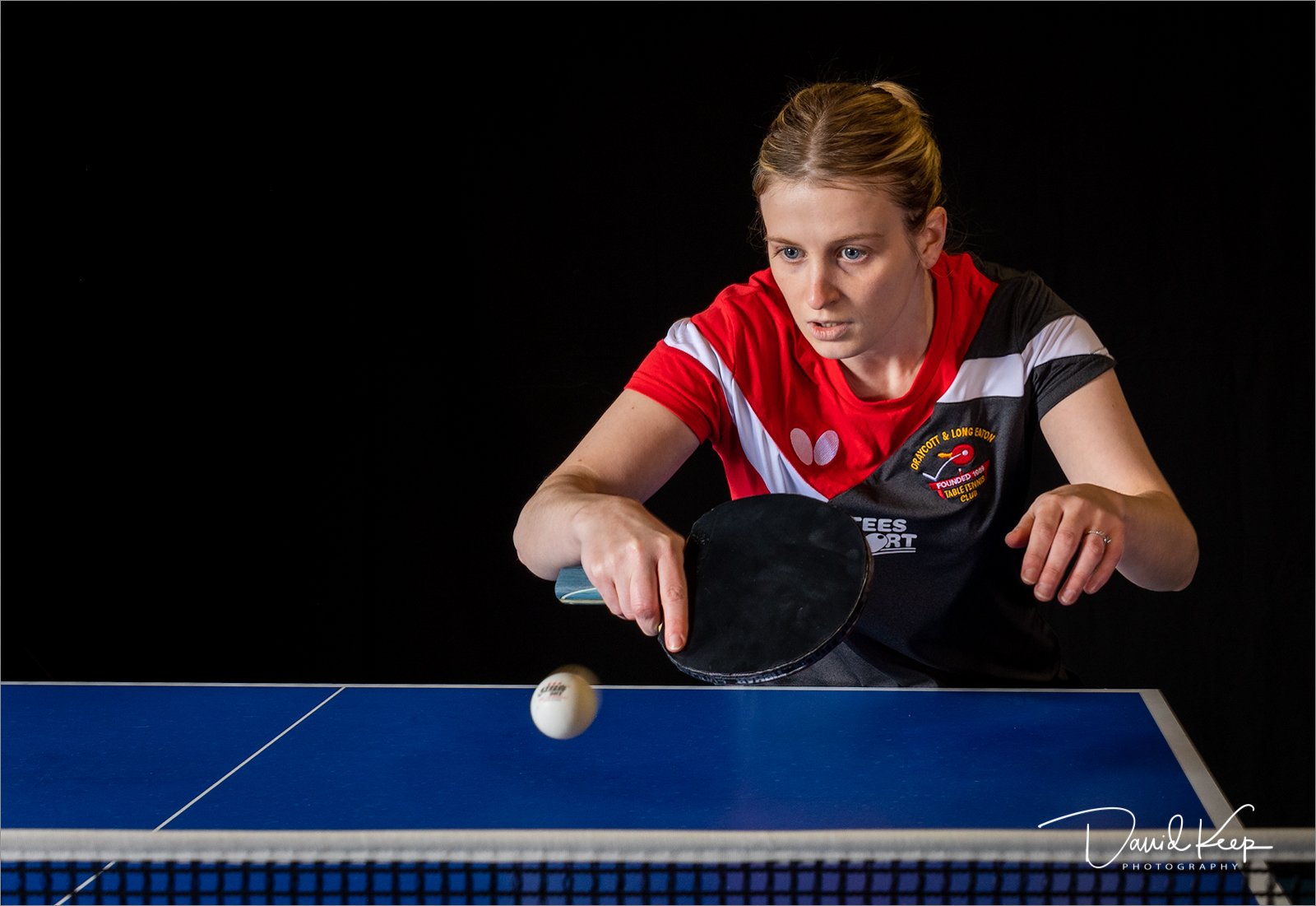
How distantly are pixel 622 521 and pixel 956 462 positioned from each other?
680 mm

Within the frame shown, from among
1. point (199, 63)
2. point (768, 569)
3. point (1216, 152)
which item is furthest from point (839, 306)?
point (199, 63)

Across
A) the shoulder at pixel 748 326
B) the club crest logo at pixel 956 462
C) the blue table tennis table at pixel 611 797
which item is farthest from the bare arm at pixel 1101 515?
the shoulder at pixel 748 326

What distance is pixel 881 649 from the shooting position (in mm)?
1969

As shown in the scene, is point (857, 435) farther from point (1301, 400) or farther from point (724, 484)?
point (1301, 400)

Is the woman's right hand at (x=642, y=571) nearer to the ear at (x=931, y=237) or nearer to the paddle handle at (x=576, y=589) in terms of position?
the paddle handle at (x=576, y=589)

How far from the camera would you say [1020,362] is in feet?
6.40

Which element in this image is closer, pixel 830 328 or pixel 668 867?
pixel 668 867

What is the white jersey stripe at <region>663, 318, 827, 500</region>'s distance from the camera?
198 cm

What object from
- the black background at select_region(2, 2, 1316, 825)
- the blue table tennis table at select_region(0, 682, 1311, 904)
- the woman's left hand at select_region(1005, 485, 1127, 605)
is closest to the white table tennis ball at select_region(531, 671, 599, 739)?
the blue table tennis table at select_region(0, 682, 1311, 904)

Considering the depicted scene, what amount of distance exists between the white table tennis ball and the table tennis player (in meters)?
0.20

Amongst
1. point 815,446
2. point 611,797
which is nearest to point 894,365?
point 815,446

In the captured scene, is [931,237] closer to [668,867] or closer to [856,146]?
[856,146]

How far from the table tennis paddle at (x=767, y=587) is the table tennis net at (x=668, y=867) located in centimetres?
26
